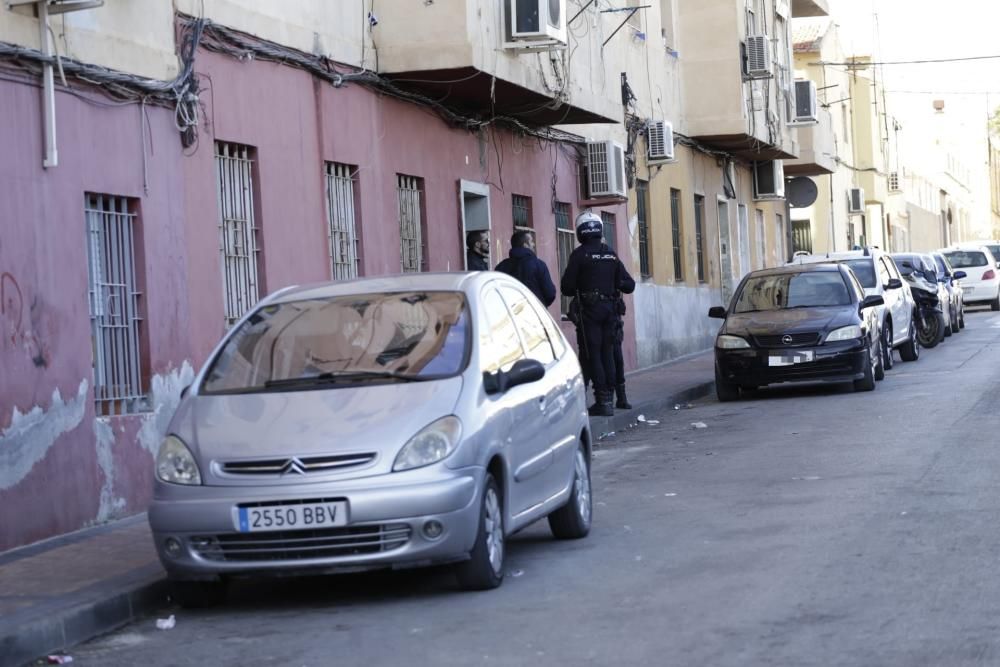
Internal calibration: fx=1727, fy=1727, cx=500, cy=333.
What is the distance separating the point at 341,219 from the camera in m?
16.3

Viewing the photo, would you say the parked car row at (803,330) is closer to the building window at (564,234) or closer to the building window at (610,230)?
the building window at (564,234)

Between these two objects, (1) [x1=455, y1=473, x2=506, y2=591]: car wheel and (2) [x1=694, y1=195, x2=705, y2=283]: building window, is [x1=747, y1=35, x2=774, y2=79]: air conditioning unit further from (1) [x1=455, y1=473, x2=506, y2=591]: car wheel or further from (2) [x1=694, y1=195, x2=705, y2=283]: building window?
(1) [x1=455, y1=473, x2=506, y2=591]: car wheel

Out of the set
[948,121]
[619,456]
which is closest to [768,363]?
[619,456]

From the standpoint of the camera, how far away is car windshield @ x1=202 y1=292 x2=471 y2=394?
8.56 meters

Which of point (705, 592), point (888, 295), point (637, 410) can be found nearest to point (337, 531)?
point (705, 592)

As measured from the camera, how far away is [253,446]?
792 cm

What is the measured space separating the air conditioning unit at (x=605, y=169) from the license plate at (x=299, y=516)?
16810mm

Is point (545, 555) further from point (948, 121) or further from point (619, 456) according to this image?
point (948, 121)

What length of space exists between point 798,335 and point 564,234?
5.56 meters

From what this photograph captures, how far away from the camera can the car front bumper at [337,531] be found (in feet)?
25.4

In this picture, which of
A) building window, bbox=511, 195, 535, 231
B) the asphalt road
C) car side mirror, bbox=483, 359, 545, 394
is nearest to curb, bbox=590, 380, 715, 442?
building window, bbox=511, 195, 535, 231

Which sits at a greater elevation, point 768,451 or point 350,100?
point 350,100

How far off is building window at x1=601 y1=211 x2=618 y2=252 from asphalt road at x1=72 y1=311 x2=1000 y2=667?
41.6 feet

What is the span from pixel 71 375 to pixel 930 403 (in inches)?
376
